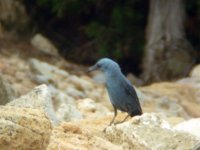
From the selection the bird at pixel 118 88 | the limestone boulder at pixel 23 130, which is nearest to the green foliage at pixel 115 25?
the bird at pixel 118 88

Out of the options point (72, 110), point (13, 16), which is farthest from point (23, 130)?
point (13, 16)

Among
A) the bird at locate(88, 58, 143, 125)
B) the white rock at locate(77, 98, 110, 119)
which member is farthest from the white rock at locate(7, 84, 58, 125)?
the white rock at locate(77, 98, 110, 119)

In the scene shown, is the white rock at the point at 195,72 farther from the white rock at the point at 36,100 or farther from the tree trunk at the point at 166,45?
the white rock at the point at 36,100

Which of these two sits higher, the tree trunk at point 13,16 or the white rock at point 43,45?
the tree trunk at point 13,16

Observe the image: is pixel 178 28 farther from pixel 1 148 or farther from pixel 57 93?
pixel 1 148

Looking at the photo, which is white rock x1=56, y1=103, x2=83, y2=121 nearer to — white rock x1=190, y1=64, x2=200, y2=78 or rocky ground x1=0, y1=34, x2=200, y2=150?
rocky ground x1=0, y1=34, x2=200, y2=150

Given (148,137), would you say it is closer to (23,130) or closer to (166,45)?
(23,130)
